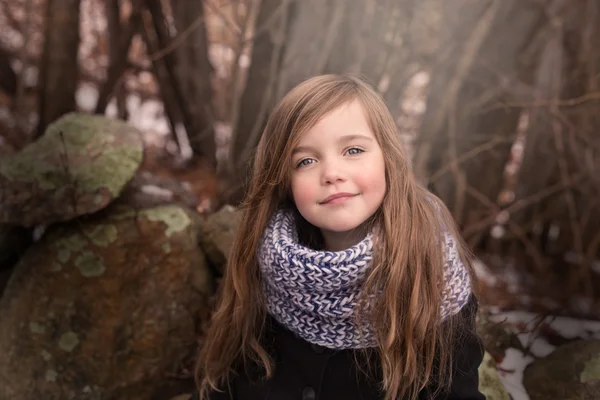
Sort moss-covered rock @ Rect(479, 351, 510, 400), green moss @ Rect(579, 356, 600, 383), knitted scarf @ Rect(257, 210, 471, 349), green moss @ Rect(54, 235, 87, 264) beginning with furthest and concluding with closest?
green moss @ Rect(54, 235, 87, 264) < moss-covered rock @ Rect(479, 351, 510, 400) < green moss @ Rect(579, 356, 600, 383) < knitted scarf @ Rect(257, 210, 471, 349)

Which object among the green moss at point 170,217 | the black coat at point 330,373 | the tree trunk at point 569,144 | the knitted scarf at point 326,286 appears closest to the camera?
the knitted scarf at point 326,286

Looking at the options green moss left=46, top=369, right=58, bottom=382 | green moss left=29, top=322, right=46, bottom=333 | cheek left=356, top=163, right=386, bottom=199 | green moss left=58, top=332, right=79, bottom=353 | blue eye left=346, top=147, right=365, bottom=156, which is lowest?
green moss left=46, top=369, right=58, bottom=382

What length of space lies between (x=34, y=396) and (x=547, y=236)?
338cm

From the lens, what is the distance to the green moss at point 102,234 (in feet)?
7.02

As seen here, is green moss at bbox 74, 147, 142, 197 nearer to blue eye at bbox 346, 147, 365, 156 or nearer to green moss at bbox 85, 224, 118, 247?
green moss at bbox 85, 224, 118, 247

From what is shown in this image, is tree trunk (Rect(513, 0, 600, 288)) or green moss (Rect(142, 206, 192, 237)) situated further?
tree trunk (Rect(513, 0, 600, 288))

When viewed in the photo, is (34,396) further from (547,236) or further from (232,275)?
(547,236)

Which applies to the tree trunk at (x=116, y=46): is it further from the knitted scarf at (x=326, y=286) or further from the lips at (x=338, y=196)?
the lips at (x=338, y=196)

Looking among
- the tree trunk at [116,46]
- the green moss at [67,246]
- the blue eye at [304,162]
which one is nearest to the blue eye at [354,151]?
the blue eye at [304,162]

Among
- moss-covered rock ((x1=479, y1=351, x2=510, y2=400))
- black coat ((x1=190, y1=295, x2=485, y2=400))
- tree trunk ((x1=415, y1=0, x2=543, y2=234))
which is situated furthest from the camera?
tree trunk ((x1=415, y1=0, x2=543, y2=234))

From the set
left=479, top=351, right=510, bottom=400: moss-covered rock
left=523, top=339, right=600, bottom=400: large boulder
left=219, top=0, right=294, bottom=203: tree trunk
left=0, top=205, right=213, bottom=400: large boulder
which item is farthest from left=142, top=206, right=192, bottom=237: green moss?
left=523, top=339, right=600, bottom=400: large boulder

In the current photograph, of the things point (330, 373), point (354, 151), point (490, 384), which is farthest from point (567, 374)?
point (354, 151)

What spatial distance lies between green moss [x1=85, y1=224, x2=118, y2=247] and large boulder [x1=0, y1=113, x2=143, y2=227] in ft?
0.41

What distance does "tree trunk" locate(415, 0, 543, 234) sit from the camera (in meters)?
2.99
